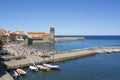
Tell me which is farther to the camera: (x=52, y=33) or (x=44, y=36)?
(x=52, y=33)

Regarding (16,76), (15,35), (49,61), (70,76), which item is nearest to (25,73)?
(16,76)

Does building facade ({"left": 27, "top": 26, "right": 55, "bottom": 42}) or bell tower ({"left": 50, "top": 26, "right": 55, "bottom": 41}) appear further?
bell tower ({"left": 50, "top": 26, "right": 55, "bottom": 41})

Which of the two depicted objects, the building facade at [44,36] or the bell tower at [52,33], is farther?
the bell tower at [52,33]

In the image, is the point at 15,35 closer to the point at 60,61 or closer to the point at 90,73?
the point at 60,61

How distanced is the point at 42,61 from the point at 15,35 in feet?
324

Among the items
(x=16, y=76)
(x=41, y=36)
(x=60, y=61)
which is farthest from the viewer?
(x=41, y=36)

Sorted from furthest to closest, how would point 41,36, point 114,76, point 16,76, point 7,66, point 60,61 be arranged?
1. point 41,36
2. point 60,61
3. point 7,66
4. point 114,76
5. point 16,76

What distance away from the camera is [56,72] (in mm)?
45156

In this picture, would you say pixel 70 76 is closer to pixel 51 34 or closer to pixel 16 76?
pixel 16 76

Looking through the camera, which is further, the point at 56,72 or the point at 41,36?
the point at 41,36

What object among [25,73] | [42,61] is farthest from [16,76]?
[42,61]

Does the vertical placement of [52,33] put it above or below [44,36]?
above

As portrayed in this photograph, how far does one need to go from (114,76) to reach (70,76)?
9323 millimetres

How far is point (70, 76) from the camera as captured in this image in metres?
41.3
